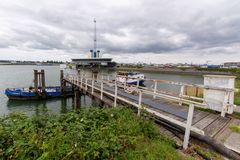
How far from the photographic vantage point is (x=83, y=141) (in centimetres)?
251

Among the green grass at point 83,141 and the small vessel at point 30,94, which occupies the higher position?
the green grass at point 83,141

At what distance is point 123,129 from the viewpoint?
309 cm

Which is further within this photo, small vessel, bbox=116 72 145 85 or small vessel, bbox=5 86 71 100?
small vessel, bbox=5 86 71 100

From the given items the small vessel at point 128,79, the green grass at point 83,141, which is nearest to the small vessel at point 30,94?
the small vessel at point 128,79

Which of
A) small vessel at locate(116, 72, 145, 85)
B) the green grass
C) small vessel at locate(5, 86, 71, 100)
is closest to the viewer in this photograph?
the green grass

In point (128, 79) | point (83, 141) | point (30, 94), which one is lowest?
point (30, 94)

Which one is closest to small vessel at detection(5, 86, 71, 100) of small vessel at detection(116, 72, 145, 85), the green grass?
small vessel at detection(116, 72, 145, 85)

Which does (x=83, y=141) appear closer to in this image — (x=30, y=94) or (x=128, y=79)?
(x=30, y=94)

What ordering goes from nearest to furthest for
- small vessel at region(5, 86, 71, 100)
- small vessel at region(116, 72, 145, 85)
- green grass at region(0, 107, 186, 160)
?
1. green grass at region(0, 107, 186, 160)
2. small vessel at region(116, 72, 145, 85)
3. small vessel at region(5, 86, 71, 100)

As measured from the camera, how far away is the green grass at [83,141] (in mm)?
2141

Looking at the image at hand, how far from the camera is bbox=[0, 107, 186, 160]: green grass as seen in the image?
214 centimetres

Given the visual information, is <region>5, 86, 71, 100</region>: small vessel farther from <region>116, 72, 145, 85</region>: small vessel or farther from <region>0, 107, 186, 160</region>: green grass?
<region>0, 107, 186, 160</region>: green grass

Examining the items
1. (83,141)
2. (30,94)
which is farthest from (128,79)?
(83,141)

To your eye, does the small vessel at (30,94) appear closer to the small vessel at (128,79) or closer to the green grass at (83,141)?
the small vessel at (128,79)
